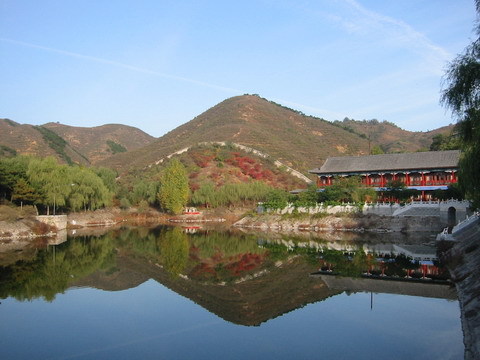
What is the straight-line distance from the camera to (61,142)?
135 m

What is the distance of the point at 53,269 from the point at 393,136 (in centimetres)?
15762

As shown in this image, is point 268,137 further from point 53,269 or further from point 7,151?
point 53,269

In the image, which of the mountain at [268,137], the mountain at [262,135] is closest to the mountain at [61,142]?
the mountain at [268,137]

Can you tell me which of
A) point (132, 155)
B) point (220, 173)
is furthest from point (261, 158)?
point (132, 155)

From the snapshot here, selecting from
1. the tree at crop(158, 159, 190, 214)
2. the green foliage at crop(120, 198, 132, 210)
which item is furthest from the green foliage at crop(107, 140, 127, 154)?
the tree at crop(158, 159, 190, 214)

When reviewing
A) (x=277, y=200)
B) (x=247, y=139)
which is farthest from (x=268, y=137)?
(x=277, y=200)

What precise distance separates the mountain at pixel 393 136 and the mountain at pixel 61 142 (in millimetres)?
83276

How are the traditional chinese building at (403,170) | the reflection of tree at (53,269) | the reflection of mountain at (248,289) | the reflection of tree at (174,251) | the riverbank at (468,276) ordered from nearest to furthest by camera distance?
the riverbank at (468,276) → the reflection of mountain at (248,289) → the reflection of tree at (53,269) → the reflection of tree at (174,251) → the traditional chinese building at (403,170)

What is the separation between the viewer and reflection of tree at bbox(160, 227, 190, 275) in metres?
30.8

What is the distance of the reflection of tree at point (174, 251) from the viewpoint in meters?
30.8

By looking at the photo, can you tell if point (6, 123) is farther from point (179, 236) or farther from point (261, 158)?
point (179, 236)

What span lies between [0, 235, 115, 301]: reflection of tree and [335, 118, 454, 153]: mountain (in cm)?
11001

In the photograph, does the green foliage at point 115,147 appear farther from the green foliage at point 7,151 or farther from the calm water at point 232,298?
the calm water at point 232,298

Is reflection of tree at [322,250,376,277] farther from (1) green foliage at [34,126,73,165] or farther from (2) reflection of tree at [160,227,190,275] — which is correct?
(1) green foliage at [34,126,73,165]
